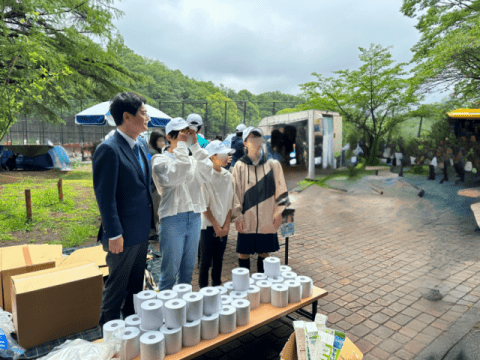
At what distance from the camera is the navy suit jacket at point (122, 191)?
210 centimetres

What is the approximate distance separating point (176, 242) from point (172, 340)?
86cm

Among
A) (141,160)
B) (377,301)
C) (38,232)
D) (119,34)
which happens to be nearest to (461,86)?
(377,301)

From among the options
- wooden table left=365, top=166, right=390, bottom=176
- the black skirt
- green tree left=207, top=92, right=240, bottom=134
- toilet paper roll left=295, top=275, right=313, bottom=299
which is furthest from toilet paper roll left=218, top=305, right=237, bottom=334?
green tree left=207, top=92, right=240, bottom=134

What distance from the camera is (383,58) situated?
14086 mm

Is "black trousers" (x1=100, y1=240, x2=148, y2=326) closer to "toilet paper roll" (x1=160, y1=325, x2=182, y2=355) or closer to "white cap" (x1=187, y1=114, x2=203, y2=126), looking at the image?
"toilet paper roll" (x1=160, y1=325, x2=182, y2=355)

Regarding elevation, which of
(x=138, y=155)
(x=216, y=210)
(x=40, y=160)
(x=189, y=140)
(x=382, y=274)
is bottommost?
(x=382, y=274)

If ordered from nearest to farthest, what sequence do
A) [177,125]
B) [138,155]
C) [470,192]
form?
1. [138,155]
2. [177,125]
3. [470,192]

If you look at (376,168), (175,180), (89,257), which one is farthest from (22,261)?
(376,168)

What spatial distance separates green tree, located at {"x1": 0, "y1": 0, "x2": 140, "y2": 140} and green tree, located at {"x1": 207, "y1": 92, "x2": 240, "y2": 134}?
1449cm

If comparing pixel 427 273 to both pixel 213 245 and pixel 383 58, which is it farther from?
pixel 383 58

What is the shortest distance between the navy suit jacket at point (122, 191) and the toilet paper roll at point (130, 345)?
65 cm

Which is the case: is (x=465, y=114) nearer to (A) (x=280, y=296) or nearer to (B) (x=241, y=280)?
(A) (x=280, y=296)

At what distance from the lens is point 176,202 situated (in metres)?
2.56

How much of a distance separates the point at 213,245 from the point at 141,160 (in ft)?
4.33
